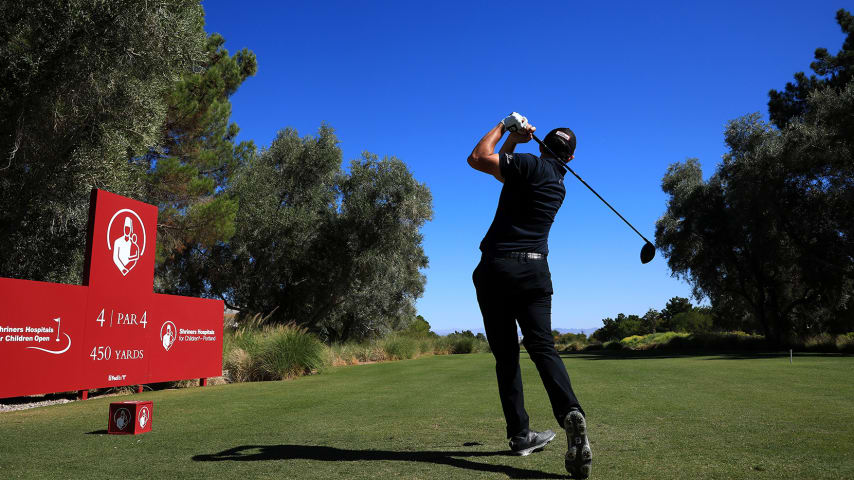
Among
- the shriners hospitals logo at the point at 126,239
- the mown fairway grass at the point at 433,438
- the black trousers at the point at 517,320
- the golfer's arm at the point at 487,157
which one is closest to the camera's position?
the mown fairway grass at the point at 433,438

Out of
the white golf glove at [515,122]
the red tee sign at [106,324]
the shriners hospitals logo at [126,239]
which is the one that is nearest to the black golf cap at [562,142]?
the white golf glove at [515,122]

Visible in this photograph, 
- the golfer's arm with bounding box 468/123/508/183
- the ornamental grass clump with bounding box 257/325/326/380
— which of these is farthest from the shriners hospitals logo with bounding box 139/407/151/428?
the ornamental grass clump with bounding box 257/325/326/380

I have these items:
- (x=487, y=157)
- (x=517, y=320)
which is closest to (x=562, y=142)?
(x=487, y=157)

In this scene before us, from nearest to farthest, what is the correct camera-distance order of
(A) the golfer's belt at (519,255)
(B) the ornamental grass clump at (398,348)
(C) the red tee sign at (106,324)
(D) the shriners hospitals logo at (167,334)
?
(A) the golfer's belt at (519,255) → (C) the red tee sign at (106,324) → (D) the shriners hospitals logo at (167,334) → (B) the ornamental grass clump at (398,348)

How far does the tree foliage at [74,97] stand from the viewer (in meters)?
10.4

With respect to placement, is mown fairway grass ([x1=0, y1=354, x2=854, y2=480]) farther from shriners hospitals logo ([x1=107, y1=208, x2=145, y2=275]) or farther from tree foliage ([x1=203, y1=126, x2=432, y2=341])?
tree foliage ([x1=203, y1=126, x2=432, y2=341])

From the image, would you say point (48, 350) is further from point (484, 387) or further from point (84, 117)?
point (484, 387)

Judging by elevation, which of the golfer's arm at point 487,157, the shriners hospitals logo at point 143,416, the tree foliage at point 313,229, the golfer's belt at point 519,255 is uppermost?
the tree foliage at point 313,229

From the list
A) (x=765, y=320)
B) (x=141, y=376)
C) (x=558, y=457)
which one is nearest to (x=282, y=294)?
(x=141, y=376)

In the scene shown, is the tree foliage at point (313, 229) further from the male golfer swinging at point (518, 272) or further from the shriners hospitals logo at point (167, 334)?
the male golfer swinging at point (518, 272)

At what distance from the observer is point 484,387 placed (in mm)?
8734

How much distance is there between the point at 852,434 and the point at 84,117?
12.7 metres

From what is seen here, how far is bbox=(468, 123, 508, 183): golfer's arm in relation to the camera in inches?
137

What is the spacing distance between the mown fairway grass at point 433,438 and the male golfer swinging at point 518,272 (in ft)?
1.40
